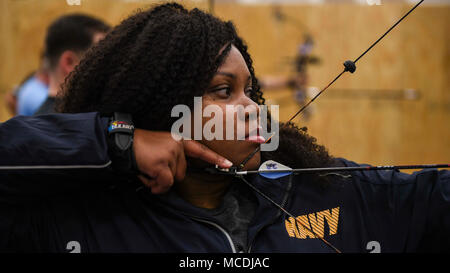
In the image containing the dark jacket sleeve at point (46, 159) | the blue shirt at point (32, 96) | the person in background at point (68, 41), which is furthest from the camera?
the blue shirt at point (32, 96)

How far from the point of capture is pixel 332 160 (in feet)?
3.94

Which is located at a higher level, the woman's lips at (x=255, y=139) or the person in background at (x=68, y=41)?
the person in background at (x=68, y=41)

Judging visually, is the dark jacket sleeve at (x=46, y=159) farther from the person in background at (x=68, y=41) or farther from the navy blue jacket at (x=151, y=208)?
the person in background at (x=68, y=41)

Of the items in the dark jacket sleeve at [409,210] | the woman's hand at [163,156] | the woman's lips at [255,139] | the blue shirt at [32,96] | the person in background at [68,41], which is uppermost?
the person in background at [68,41]

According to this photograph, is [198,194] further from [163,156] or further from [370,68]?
[370,68]

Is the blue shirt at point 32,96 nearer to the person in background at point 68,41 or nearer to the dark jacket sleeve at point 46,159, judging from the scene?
the person in background at point 68,41

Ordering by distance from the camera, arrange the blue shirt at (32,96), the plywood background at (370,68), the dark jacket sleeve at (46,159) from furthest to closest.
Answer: the plywood background at (370,68) → the blue shirt at (32,96) → the dark jacket sleeve at (46,159)

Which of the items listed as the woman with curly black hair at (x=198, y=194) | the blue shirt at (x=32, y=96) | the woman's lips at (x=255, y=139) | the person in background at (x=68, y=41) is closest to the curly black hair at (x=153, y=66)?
the woman with curly black hair at (x=198, y=194)

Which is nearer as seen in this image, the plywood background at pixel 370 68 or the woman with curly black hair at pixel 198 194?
the woman with curly black hair at pixel 198 194

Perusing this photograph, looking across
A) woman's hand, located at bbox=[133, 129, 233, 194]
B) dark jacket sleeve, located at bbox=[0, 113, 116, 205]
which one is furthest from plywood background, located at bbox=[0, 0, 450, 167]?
dark jacket sleeve, located at bbox=[0, 113, 116, 205]

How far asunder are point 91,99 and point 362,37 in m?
3.48

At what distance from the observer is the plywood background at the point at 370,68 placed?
416cm

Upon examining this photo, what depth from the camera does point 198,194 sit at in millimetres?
1107

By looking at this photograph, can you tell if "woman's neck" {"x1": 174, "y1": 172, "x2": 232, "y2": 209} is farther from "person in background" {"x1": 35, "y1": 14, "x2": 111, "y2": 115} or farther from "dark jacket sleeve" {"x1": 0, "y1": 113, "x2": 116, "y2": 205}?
"person in background" {"x1": 35, "y1": 14, "x2": 111, "y2": 115}
